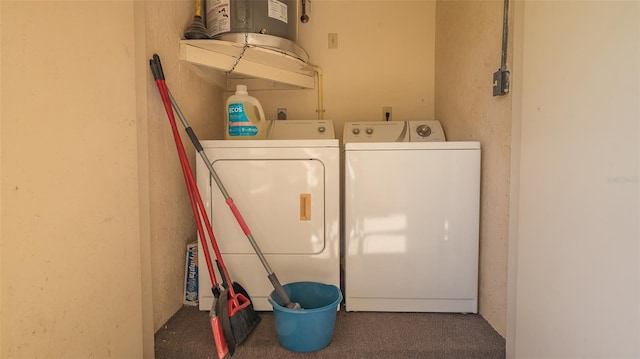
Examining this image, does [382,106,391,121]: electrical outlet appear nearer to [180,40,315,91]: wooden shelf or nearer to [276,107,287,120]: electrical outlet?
[180,40,315,91]: wooden shelf

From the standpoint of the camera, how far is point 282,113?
240 cm

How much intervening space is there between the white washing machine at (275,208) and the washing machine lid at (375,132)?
2.01ft

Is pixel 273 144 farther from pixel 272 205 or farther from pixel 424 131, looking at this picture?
pixel 424 131

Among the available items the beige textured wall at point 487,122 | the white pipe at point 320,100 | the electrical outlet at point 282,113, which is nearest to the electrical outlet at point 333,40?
the white pipe at point 320,100

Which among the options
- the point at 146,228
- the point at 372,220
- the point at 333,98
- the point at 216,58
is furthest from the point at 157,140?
the point at 333,98

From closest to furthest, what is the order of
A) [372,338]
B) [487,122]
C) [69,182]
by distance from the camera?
[69,182], [372,338], [487,122]

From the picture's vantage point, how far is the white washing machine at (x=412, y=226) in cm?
153

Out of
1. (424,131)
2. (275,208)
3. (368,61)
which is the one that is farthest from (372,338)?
(368,61)

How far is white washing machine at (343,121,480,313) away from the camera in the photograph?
153 cm

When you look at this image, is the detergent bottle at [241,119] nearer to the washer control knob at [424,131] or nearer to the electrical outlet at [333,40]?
the electrical outlet at [333,40]

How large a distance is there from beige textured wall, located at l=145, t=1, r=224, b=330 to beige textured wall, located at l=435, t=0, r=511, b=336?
4.88ft

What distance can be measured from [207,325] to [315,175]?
856 mm

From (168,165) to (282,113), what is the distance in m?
1.08

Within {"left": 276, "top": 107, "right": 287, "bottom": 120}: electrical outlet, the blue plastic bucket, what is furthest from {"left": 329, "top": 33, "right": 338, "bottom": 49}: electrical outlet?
the blue plastic bucket
